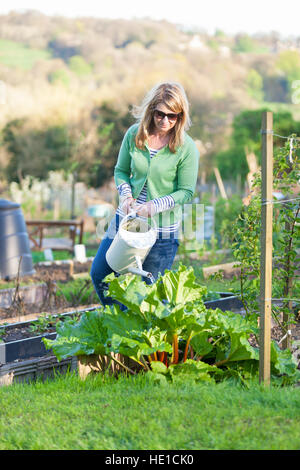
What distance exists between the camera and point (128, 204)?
313 centimetres

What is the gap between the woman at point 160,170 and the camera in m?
3.12

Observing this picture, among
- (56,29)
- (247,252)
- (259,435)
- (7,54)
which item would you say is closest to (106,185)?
(247,252)

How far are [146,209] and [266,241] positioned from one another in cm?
81

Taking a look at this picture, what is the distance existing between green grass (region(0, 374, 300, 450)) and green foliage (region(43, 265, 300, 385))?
0.44 feet

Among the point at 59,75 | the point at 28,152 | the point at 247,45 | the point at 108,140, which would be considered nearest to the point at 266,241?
the point at 108,140

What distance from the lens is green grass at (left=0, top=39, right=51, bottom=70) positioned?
38938 millimetres

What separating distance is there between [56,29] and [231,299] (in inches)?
1906

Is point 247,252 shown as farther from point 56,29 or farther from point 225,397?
point 56,29

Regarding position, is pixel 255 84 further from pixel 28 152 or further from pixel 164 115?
pixel 164 115

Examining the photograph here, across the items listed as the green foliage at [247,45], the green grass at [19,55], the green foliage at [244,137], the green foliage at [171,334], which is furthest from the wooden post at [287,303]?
the green foliage at [247,45]

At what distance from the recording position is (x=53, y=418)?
2.28 m

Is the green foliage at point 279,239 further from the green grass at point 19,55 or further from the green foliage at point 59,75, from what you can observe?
the green grass at point 19,55

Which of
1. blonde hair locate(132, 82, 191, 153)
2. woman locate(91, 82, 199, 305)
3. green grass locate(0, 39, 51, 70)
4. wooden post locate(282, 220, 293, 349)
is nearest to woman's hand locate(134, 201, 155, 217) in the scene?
woman locate(91, 82, 199, 305)

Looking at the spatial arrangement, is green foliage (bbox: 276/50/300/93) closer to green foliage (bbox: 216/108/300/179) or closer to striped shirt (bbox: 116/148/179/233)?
green foliage (bbox: 216/108/300/179)
